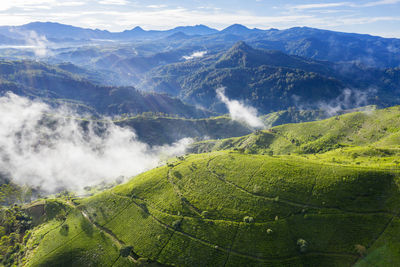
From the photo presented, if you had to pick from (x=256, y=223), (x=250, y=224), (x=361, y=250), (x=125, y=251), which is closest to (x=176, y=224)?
(x=125, y=251)

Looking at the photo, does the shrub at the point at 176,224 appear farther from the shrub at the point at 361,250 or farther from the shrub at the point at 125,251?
the shrub at the point at 361,250

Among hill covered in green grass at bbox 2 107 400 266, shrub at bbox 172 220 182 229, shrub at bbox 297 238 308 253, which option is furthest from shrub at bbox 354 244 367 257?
shrub at bbox 172 220 182 229

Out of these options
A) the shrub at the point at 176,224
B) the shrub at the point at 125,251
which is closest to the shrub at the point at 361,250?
the shrub at the point at 176,224

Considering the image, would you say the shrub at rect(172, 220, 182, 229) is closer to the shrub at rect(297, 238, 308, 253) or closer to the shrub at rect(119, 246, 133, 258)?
the shrub at rect(119, 246, 133, 258)

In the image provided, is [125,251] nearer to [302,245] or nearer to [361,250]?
[302,245]

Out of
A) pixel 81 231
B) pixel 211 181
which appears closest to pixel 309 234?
pixel 211 181

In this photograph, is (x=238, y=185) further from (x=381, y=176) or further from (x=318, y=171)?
(x=381, y=176)
